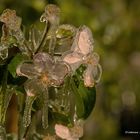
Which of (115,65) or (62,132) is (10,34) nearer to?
(62,132)

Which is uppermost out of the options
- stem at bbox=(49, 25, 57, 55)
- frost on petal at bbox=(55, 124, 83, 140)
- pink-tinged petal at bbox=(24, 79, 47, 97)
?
stem at bbox=(49, 25, 57, 55)

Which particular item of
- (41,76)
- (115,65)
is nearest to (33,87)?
(41,76)

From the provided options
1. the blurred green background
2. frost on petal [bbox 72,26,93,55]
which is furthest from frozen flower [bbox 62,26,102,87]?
the blurred green background

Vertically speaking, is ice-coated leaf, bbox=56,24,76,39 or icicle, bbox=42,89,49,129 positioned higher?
ice-coated leaf, bbox=56,24,76,39

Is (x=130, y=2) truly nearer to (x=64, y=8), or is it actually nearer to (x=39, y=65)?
(x=64, y=8)

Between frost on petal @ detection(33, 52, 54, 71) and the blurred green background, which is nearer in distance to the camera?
frost on petal @ detection(33, 52, 54, 71)

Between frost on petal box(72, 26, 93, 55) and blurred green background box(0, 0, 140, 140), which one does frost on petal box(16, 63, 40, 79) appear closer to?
frost on petal box(72, 26, 93, 55)

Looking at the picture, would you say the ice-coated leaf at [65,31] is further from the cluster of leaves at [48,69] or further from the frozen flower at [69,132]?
the frozen flower at [69,132]
